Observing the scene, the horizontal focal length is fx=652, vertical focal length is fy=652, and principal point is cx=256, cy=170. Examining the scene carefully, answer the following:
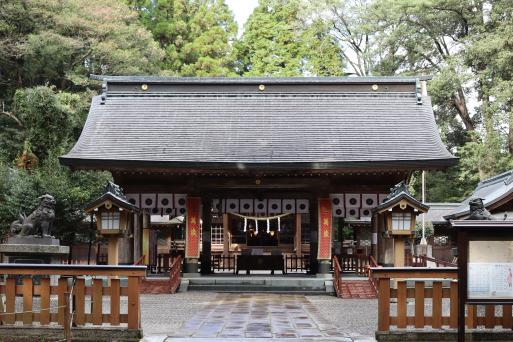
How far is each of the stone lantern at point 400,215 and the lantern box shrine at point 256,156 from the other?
3 centimetres

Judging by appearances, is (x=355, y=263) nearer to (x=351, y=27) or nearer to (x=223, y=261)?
(x=223, y=261)

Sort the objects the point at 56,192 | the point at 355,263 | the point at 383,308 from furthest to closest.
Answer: the point at 56,192
the point at 355,263
the point at 383,308

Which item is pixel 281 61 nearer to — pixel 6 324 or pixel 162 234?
pixel 162 234

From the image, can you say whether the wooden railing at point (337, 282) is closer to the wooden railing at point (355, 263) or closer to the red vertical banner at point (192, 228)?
the wooden railing at point (355, 263)

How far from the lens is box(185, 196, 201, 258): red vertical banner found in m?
19.5

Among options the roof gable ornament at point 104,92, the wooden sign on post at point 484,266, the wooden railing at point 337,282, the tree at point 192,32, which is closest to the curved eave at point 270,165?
the wooden railing at point 337,282

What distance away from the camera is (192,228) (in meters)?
19.5

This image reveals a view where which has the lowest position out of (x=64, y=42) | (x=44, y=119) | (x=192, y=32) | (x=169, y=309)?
(x=169, y=309)

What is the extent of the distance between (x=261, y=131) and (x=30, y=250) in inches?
365

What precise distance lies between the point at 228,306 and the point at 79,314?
5.44 meters

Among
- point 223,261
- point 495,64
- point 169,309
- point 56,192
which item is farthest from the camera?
point 495,64

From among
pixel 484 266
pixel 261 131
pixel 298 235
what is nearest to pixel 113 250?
pixel 261 131

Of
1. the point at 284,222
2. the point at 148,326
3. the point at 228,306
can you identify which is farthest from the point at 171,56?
the point at 148,326

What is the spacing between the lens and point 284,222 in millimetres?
30359
